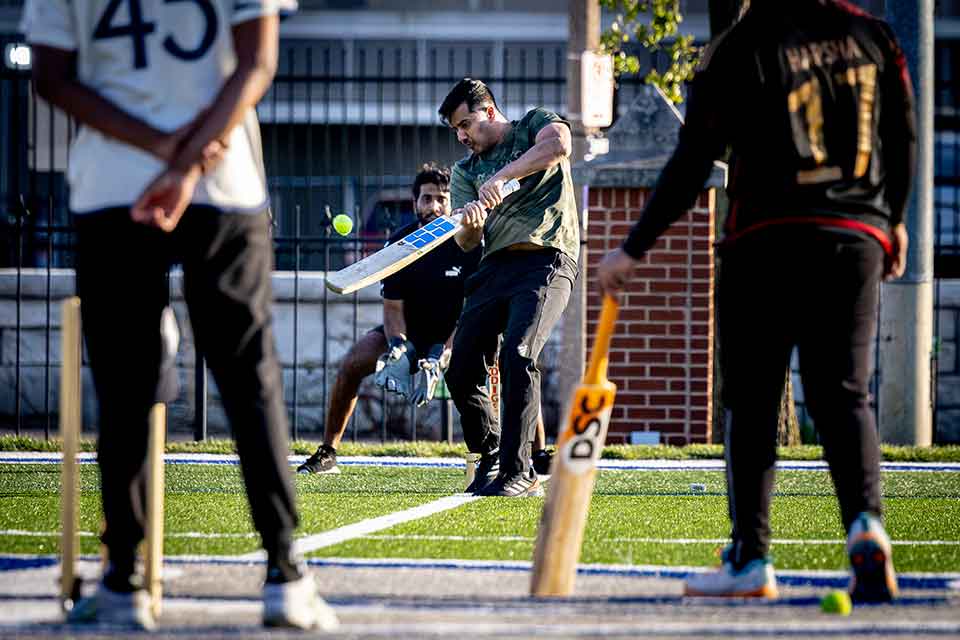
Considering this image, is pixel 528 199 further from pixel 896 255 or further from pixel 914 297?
pixel 914 297

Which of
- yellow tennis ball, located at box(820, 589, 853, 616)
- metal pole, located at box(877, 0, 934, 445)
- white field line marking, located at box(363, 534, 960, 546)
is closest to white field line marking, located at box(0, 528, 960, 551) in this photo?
white field line marking, located at box(363, 534, 960, 546)

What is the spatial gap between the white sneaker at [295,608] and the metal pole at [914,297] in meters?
7.97

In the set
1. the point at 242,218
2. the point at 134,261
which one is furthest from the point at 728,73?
the point at 134,261

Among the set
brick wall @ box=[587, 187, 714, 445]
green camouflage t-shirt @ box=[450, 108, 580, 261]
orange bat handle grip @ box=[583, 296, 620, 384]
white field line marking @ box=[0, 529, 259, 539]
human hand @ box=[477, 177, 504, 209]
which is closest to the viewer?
orange bat handle grip @ box=[583, 296, 620, 384]

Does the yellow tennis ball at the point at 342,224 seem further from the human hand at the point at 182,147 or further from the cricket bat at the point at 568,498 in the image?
the human hand at the point at 182,147

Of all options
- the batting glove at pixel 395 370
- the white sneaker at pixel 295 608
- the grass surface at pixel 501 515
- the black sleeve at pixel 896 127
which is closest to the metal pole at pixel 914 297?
the grass surface at pixel 501 515

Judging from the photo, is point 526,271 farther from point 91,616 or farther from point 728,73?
point 91,616

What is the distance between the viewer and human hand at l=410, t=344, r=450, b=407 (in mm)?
8266

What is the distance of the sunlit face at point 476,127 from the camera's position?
7.45 meters

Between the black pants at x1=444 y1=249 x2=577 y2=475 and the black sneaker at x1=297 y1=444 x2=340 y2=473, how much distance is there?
1.32 metres

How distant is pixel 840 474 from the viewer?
4.33 meters

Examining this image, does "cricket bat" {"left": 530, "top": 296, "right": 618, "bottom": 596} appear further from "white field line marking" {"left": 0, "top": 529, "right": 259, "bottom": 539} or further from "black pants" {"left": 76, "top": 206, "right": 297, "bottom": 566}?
"white field line marking" {"left": 0, "top": 529, "right": 259, "bottom": 539}

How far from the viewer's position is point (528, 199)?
7.29m

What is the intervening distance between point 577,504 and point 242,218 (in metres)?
1.18
